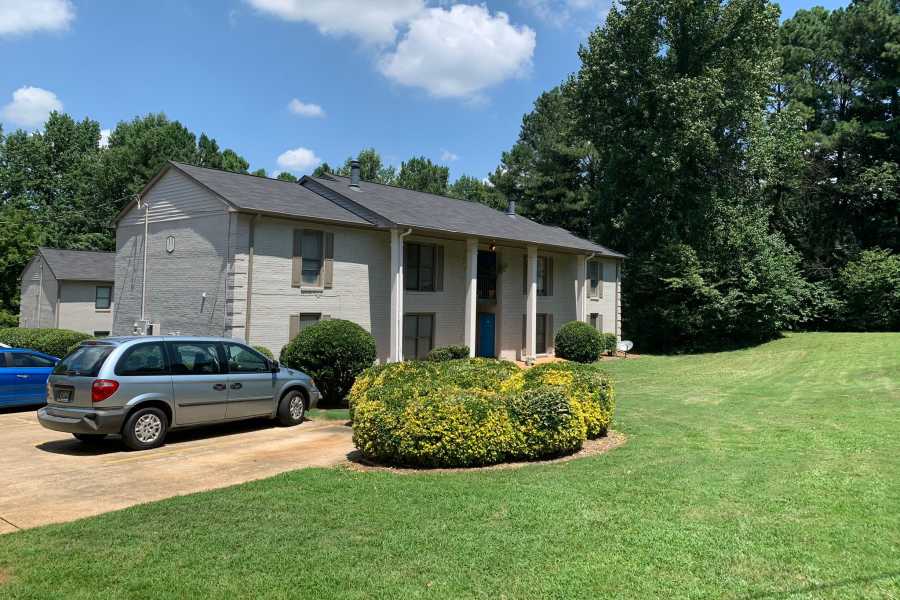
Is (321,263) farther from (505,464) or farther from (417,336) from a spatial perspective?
(505,464)

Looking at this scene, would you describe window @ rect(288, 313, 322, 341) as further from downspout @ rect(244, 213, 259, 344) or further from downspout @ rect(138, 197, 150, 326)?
downspout @ rect(138, 197, 150, 326)

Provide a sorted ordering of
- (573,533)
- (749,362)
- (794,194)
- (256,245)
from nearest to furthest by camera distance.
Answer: (573,533), (256,245), (749,362), (794,194)

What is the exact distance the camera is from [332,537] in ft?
17.2

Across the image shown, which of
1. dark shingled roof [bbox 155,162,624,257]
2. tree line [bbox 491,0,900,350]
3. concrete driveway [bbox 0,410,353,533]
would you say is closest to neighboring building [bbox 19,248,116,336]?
dark shingled roof [bbox 155,162,624,257]

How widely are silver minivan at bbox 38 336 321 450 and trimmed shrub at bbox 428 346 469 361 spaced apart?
33.3ft

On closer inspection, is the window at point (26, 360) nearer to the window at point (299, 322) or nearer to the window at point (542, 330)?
the window at point (299, 322)

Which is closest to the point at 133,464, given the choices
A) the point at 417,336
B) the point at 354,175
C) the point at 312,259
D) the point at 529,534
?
the point at 529,534

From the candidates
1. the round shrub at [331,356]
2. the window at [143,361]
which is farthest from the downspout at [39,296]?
the window at [143,361]

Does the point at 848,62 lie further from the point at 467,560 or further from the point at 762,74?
the point at 467,560

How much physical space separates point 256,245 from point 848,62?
39.1 m

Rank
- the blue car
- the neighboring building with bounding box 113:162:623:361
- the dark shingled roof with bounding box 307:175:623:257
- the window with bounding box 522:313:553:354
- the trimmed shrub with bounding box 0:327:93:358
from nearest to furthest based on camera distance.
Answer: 1. the blue car
2. the neighboring building with bounding box 113:162:623:361
3. the trimmed shrub with bounding box 0:327:93:358
4. the dark shingled roof with bounding box 307:175:623:257
5. the window with bounding box 522:313:553:354

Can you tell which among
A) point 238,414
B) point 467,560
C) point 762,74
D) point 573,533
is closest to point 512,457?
point 573,533

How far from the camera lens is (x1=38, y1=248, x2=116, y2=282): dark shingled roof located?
33.6 metres

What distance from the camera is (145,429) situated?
31.5 ft
